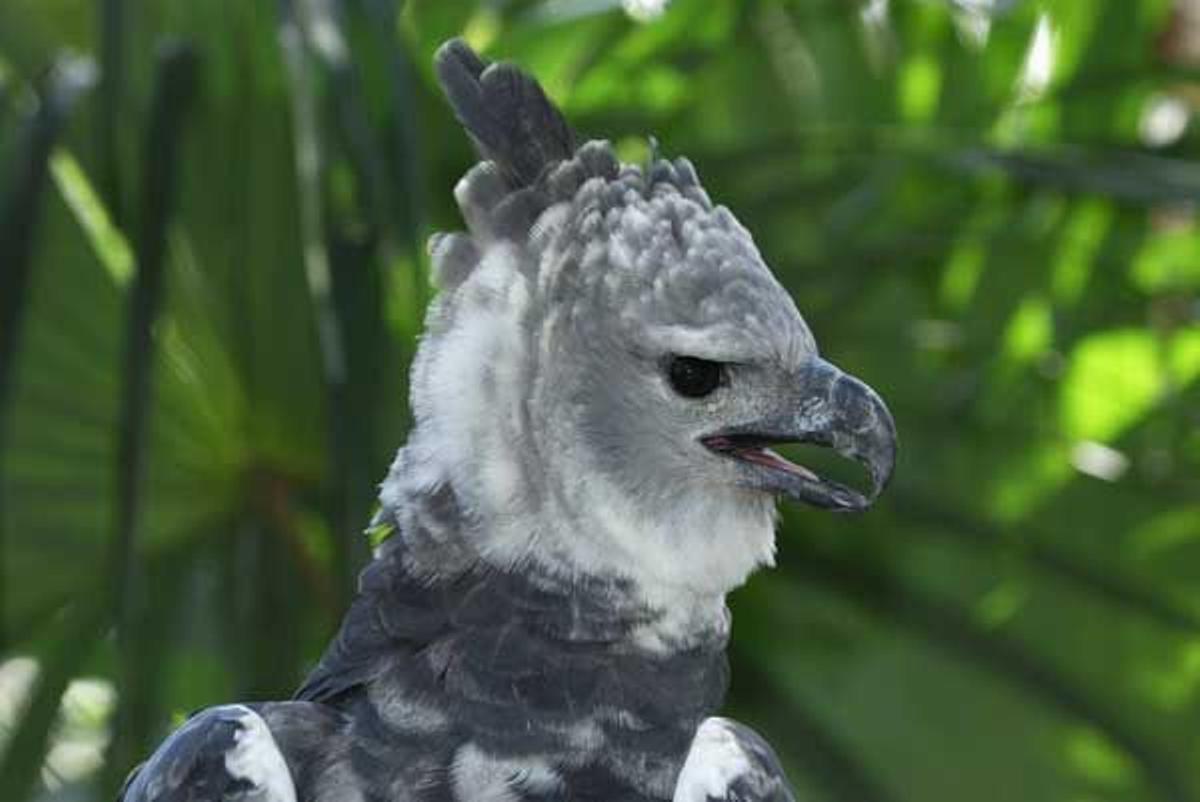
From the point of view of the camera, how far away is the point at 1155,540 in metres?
2.33

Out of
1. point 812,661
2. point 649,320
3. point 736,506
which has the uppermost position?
point 649,320

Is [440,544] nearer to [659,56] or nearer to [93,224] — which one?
[93,224]

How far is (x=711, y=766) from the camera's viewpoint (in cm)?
119

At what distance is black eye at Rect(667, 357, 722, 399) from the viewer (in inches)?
49.5

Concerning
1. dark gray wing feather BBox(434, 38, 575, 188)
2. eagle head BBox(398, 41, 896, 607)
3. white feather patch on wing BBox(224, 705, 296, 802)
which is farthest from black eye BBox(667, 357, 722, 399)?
white feather patch on wing BBox(224, 705, 296, 802)

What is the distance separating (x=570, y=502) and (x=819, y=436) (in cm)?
16

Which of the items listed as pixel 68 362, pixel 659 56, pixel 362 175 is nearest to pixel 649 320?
pixel 362 175

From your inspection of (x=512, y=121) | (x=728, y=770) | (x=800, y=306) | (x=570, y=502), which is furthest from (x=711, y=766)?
(x=800, y=306)

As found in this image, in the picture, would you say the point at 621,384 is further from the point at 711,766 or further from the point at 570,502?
the point at 711,766

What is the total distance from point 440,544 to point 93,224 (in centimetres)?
82

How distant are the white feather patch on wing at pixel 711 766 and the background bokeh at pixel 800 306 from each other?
0.45 m

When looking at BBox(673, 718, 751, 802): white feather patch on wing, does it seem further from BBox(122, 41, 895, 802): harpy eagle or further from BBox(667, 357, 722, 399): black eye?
BBox(667, 357, 722, 399): black eye

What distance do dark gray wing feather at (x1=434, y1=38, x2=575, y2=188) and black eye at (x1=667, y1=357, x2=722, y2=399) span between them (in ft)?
0.52

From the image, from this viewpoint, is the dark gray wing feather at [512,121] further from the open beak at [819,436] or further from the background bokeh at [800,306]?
the background bokeh at [800,306]
